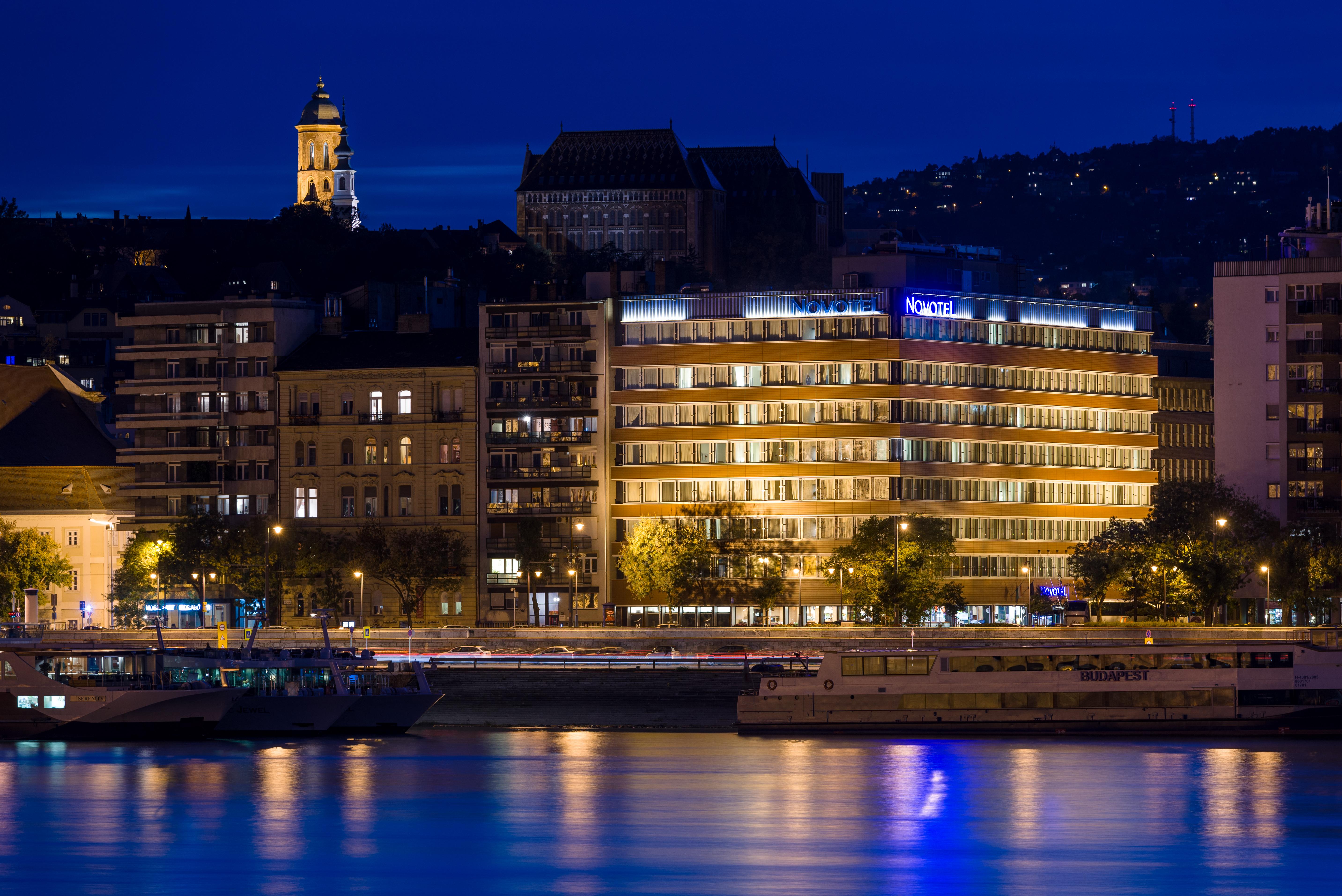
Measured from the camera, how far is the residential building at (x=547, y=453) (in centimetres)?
18788

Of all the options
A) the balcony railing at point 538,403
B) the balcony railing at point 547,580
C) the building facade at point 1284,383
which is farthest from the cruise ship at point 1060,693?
the balcony railing at point 538,403

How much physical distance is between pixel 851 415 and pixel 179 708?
65.5m

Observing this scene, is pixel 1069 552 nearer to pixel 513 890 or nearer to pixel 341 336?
pixel 341 336

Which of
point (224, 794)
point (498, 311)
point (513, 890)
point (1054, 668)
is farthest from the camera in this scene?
point (498, 311)

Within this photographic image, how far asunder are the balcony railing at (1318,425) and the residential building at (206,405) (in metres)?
68.7

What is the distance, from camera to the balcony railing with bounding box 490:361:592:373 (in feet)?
619

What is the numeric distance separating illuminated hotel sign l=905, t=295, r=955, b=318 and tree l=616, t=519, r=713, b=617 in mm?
20280

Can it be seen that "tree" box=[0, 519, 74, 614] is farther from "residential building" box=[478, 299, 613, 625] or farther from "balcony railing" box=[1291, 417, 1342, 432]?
"balcony railing" box=[1291, 417, 1342, 432]

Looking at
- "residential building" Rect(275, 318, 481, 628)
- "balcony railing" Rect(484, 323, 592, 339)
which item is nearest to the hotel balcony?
"balcony railing" Rect(484, 323, 592, 339)

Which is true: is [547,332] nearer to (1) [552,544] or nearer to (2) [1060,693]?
(1) [552,544]

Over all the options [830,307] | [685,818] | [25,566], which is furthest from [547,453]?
[685,818]

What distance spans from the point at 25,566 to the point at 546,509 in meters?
35.7

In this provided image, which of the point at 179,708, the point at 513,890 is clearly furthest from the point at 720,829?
the point at 179,708

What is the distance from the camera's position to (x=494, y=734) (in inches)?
5221
